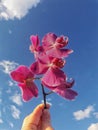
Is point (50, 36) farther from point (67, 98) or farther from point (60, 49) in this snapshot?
point (67, 98)

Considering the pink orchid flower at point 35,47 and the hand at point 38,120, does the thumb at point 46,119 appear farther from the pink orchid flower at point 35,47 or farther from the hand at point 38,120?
the pink orchid flower at point 35,47

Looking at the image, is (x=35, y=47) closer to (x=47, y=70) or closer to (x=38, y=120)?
(x=47, y=70)

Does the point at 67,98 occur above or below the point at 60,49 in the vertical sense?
below

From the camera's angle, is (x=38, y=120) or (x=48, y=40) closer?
(x=48, y=40)

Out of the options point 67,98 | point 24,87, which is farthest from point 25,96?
point 67,98

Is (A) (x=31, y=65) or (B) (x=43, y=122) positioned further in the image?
(B) (x=43, y=122)

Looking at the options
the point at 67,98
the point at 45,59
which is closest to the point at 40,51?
the point at 45,59

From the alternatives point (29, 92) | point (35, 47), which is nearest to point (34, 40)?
point (35, 47)
